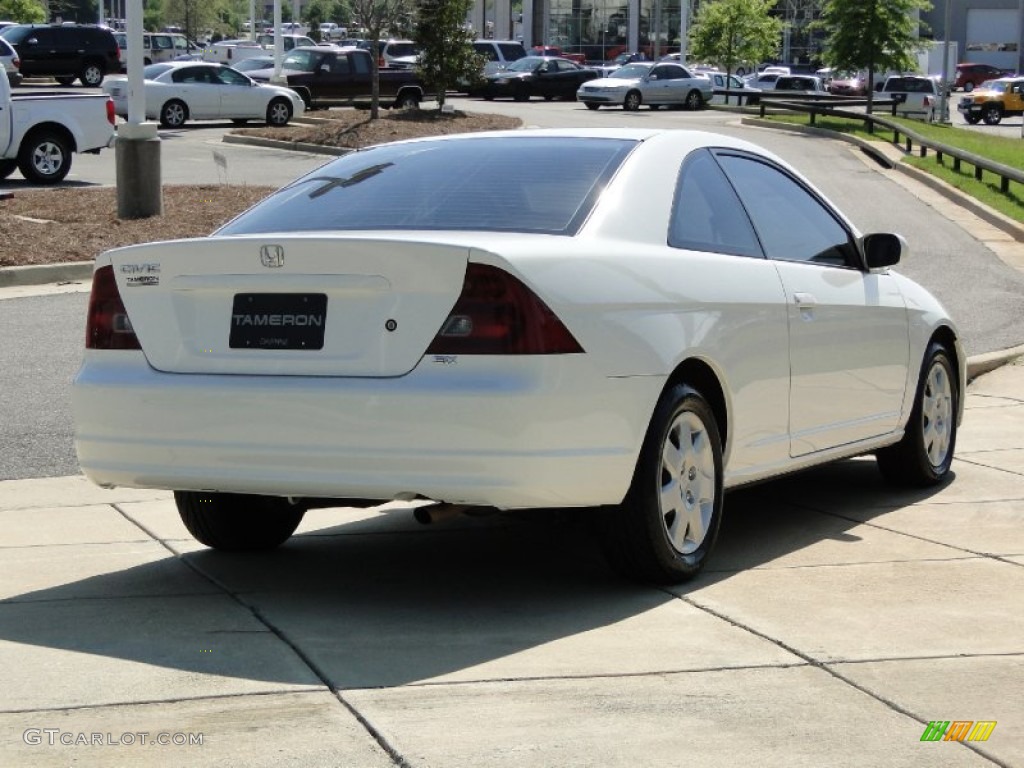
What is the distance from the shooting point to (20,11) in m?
87.9

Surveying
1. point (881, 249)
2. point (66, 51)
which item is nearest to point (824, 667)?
point (881, 249)

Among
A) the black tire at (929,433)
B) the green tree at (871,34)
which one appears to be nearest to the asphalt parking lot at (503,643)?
the black tire at (929,433)

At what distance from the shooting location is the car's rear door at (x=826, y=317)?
7.18 metres

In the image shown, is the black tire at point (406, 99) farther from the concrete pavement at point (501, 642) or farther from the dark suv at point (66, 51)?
the concrete pavement at point (501, 642)

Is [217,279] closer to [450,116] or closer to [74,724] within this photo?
[74,724]

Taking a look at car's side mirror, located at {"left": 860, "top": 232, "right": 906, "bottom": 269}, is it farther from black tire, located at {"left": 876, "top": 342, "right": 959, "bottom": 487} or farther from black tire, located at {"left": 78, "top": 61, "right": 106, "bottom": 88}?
black tire, located at {"left": 78, "top": 61, "right": 106, "bottom": 88}

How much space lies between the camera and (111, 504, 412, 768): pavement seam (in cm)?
446

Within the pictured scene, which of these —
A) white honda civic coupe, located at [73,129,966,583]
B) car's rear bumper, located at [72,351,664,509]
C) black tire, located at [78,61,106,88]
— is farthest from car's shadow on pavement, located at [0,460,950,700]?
black tire, located at [78,61,106,88]

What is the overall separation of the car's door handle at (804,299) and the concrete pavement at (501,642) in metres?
0.96

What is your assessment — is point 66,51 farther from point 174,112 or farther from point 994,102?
point 994,102

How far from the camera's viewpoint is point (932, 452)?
848cm

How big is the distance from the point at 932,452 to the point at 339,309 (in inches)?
146

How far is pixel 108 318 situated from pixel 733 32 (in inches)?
2457

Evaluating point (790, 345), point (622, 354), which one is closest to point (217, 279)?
point (622, 354)
